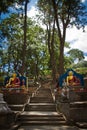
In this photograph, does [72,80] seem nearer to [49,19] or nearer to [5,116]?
[5,116]

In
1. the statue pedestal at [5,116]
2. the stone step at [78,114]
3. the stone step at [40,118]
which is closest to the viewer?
the statue pedestal at [5,116]

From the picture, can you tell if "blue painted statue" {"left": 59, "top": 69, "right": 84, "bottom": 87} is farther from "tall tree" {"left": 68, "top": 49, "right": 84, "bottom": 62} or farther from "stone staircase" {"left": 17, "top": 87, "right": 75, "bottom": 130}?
"tall tree" {"left": 68, "top": 49, "right": 84, "bottom": 62}

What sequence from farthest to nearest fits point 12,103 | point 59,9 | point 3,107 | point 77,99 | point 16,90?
point 59,9 < point 16,90 < point 12,103 < point 77,99 < point 3,107

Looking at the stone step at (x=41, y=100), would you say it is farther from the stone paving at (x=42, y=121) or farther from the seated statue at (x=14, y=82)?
the stone paving at (x=42, y=121)

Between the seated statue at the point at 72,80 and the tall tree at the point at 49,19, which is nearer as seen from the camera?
the seated statue at the point at 72,80

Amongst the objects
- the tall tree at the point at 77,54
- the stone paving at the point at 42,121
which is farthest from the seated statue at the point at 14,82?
the tall tree at the point at 77,54

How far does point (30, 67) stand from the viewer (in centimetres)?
5903

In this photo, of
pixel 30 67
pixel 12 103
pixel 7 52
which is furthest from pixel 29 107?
pixel 30 67

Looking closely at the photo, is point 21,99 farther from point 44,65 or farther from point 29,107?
point 44,65

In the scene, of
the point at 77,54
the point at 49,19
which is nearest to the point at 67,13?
the point at 49,19

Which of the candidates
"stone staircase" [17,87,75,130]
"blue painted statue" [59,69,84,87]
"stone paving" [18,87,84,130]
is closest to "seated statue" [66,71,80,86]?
"blue painted statue" [59,69,84,87]

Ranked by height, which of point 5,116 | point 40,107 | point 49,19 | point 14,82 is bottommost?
point 5,116

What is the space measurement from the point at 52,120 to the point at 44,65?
43.2 meters

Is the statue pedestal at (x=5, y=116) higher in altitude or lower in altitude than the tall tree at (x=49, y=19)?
lower
